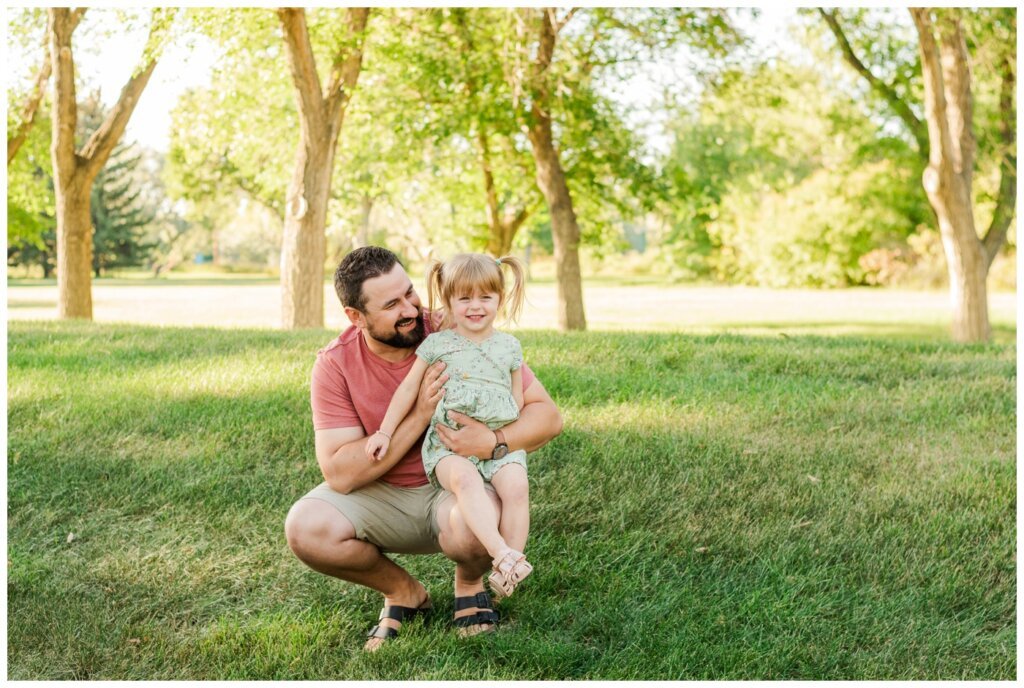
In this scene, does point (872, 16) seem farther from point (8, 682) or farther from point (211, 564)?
point (8, 682)

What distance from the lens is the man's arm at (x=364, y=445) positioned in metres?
3.80

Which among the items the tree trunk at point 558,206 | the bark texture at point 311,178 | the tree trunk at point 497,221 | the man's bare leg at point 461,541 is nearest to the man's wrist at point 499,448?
the man's bare leg at point 461,541

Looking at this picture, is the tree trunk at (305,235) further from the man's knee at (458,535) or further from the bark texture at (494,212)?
the man's knee at (458,535)

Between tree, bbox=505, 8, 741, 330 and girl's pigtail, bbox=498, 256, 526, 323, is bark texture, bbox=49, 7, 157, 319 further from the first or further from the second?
girl's pigtail, bbox=498, 256, 526, 323

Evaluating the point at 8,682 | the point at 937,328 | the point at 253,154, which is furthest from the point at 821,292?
the point at 8,682

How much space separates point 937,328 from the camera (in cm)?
1933

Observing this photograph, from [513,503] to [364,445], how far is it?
0.60 meters

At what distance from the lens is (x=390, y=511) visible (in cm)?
395

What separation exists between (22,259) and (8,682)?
50047 millimetres

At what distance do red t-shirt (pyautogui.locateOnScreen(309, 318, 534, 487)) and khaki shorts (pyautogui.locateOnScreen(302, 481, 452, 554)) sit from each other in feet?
0.24

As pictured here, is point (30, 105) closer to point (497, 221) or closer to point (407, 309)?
point (497, 221)

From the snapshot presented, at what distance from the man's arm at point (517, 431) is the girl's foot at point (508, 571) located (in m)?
0.46

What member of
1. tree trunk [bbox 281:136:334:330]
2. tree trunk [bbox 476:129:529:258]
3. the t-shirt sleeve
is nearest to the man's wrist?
the t-shirt sleeve

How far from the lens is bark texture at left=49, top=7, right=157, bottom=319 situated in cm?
1332
